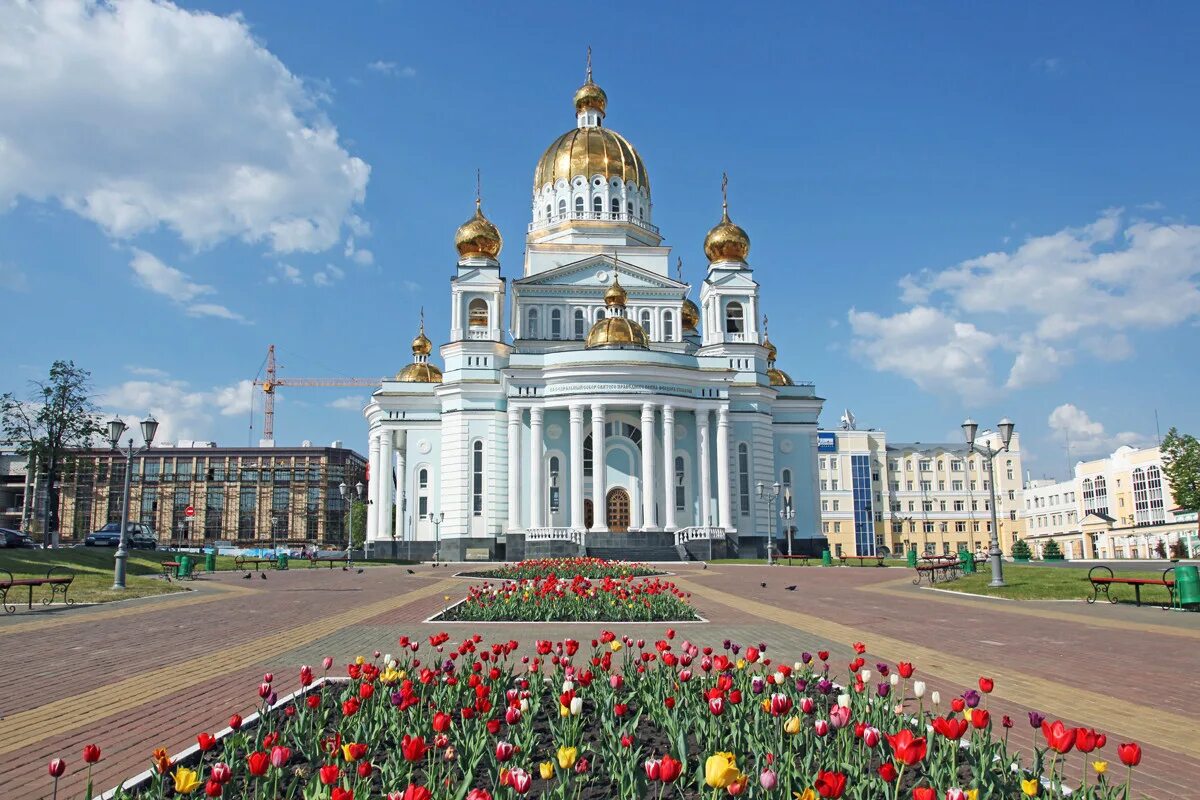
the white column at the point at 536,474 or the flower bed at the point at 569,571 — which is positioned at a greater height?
the white column at the point at 536,474

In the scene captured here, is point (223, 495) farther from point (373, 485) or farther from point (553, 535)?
point (553, 535)

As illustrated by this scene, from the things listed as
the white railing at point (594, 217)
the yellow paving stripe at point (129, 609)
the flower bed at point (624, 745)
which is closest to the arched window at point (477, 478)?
the white railing at point (594, 217)

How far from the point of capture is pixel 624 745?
196 inches

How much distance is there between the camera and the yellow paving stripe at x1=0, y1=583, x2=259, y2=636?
1616cm

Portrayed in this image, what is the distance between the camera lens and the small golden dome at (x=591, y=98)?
71.1 metres

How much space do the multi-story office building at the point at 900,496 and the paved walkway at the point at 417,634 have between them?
71812 millimetres

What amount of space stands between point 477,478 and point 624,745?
50107 mm

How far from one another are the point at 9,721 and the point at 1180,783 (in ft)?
32.4

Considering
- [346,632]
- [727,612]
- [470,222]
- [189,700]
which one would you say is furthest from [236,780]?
[470,222]

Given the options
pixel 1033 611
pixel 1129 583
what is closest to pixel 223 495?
pixel 1033 611

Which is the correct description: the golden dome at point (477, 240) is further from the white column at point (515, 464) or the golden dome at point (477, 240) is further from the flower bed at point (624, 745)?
the flower bed at point (624, 745)

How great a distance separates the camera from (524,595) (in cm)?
1794

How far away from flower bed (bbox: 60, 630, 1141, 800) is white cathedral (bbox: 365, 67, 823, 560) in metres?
41.0

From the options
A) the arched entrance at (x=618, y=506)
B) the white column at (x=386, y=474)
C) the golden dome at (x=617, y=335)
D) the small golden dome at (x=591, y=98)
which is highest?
the small golden dome at (x=591, y=98)
